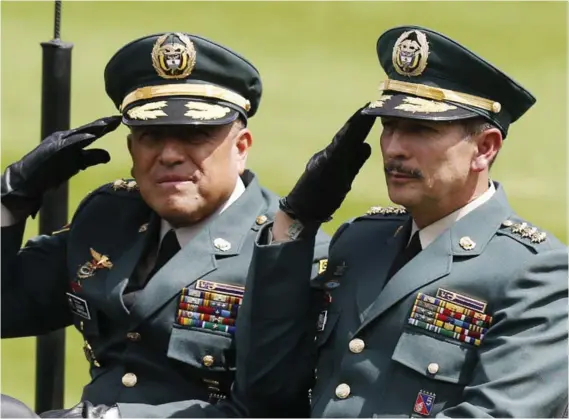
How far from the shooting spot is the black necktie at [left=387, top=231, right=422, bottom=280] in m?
5.28

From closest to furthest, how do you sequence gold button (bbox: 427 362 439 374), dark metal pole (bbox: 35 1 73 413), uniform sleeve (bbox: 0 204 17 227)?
gold button (bbox: 427 362 439 374) < uniform sleeve (bbox: 0 204 17 227) < dark metal pole (bbox: 35 1 73 413)

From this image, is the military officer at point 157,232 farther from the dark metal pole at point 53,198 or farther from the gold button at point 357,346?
the dark metal pole at point 53,198

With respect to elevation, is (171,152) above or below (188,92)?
below

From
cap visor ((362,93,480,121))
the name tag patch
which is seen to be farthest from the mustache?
the name tag patch

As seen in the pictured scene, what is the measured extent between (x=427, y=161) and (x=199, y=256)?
885mm

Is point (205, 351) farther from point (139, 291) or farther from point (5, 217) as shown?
point (5, 217)

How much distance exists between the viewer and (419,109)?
5.12 m

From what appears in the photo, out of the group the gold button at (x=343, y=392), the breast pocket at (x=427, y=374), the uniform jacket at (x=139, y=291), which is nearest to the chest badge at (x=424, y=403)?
the breast pocket at (x=427, y=374)

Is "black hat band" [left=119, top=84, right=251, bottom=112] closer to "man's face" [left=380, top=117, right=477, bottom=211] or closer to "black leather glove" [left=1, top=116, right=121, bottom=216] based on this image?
"black leather glove" [left=1, top=116, right=121, bottom=216]

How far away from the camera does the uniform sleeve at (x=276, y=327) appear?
17.5ft

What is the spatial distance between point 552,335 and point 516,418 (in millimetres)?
230

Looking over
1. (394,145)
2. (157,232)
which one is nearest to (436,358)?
(394,145)

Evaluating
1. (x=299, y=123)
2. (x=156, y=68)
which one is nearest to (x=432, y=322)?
(x=156, y=68)

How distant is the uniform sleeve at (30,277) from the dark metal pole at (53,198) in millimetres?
485
